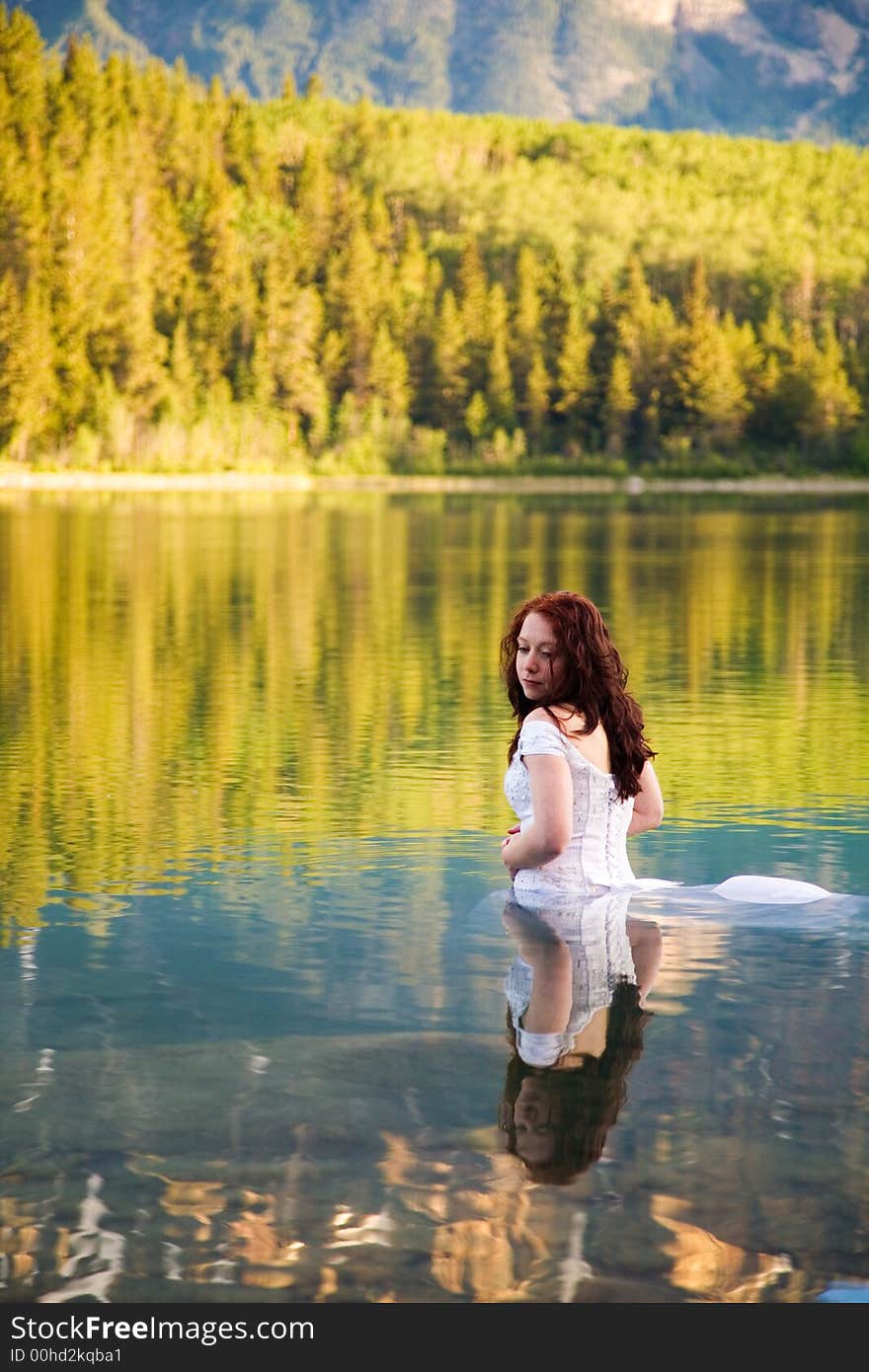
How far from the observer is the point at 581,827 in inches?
258

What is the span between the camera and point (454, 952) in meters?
6.48

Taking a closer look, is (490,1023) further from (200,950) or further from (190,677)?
(190,677)

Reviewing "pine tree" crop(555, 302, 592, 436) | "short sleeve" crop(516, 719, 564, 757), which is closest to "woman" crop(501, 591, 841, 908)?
"short sleeve" crop(516, 719, 564, 757)

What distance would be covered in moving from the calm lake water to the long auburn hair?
2.24ft

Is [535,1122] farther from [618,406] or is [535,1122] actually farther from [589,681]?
[618,406]

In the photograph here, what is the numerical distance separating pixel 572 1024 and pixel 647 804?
1.30 m

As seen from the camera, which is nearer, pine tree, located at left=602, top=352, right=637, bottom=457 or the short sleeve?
the short sleeve

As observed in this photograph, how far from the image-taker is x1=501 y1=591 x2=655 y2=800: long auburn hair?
6070mm

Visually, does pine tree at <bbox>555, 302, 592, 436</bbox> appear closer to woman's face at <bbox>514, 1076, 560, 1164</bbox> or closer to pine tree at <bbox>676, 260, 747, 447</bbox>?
pine tree at <bbox>676, 260, 747, 447</bbox>

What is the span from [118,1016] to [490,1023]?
110 cm

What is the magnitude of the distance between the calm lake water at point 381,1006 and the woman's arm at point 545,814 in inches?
14.0

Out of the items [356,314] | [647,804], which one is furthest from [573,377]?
[647,804]

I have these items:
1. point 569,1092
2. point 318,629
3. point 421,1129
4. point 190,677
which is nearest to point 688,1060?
point 569,1092

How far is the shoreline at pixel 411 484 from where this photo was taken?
8112 centimetres
